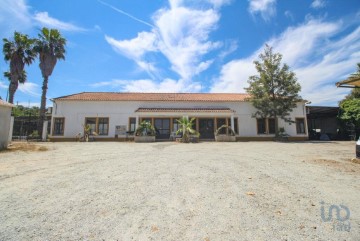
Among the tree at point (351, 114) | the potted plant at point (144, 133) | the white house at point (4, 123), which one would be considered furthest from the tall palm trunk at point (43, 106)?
the tree at point (351, 114)

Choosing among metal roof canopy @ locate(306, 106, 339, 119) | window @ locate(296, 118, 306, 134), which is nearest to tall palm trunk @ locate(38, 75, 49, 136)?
window @ locate(296, 118, 306, 134)

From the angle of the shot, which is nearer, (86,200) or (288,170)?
(86,200)

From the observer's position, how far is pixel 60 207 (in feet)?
11.6

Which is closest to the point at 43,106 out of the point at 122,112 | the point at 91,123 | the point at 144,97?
the point at 91,123

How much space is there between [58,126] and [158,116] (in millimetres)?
10771

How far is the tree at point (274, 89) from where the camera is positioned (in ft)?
67.4

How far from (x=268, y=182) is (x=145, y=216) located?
324 cm

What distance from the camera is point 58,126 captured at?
21.7m

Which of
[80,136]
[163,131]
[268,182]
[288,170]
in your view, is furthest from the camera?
[163,131]

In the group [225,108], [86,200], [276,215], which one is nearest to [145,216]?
[86,200]

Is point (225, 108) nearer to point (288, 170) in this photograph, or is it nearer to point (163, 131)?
point (163, 131)

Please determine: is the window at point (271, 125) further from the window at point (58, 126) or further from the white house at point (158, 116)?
the window at point (58, 126)

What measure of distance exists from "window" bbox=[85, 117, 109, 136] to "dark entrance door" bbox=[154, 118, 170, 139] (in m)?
5.40

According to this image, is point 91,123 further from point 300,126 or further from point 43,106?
point 300,126
